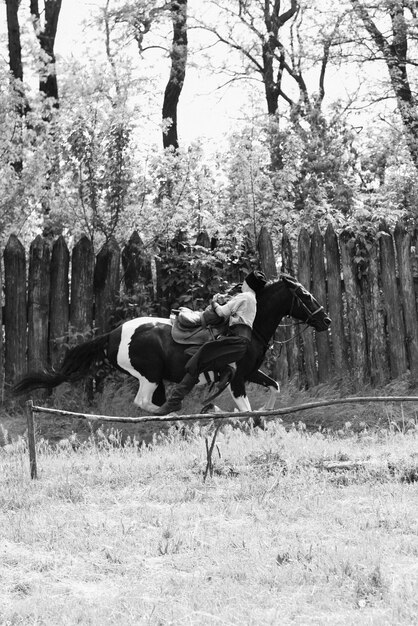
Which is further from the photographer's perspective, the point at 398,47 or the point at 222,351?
the point at 398,47

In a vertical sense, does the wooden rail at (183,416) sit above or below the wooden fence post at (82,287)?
below

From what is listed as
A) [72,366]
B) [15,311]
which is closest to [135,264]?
[15,311]

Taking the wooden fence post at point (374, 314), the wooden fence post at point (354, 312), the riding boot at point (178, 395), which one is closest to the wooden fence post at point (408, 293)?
the wooden fence post at point (374, 314)

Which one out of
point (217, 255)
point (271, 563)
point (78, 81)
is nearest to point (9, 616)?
point (271, 563)

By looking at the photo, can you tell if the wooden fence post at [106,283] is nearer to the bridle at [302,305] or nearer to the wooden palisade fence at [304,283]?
the wooden palisade fence at [304,283]

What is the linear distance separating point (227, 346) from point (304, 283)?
10.4 ft

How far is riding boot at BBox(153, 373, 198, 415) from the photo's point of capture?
945 centimetres

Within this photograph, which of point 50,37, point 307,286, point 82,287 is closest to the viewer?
point 82,287

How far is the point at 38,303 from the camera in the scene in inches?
463

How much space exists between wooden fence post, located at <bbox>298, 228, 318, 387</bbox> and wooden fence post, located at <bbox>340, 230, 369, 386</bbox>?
437mm

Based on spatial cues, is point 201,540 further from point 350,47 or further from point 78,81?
point 350,47

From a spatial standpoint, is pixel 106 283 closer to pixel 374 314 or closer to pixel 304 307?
pixel 304 307

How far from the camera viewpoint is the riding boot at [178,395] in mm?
9445

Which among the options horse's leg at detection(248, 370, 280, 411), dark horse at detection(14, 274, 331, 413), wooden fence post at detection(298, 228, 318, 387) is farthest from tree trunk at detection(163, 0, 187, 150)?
horse's leg at detection(248, 370, 280, 411)
